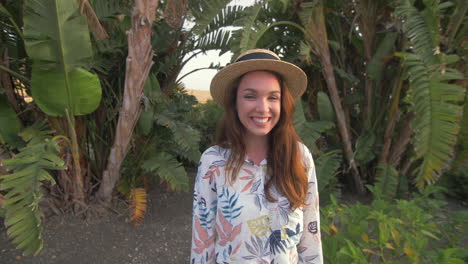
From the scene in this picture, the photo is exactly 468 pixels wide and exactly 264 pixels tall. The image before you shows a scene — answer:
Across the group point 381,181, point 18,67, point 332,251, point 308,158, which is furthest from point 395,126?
point 18,67

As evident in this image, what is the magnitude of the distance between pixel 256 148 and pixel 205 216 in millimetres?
373

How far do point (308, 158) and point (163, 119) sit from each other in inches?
95.1

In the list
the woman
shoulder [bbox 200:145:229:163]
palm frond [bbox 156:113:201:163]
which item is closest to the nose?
the woman

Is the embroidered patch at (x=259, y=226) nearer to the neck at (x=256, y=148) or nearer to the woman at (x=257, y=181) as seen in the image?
the woman at (x=257, y=181)

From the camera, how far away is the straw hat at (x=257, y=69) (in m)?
1.17

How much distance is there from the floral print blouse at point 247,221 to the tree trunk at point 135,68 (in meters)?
1.98

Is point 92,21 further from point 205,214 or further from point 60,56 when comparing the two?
point 205,214

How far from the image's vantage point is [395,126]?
4090 millimetres

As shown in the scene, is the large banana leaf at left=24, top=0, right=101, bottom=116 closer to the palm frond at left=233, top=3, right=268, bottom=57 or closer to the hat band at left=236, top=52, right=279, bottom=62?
the palm frond at left=233, top=3, right=268, bottom=57

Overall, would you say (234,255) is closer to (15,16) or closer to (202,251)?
(202,251)

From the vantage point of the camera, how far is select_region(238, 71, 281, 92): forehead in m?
1.16

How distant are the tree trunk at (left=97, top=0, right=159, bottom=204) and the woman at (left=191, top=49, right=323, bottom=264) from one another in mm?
1868

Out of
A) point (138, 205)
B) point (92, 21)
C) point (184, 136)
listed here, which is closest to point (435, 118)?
point (184, 136)

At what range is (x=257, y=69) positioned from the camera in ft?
3.96
